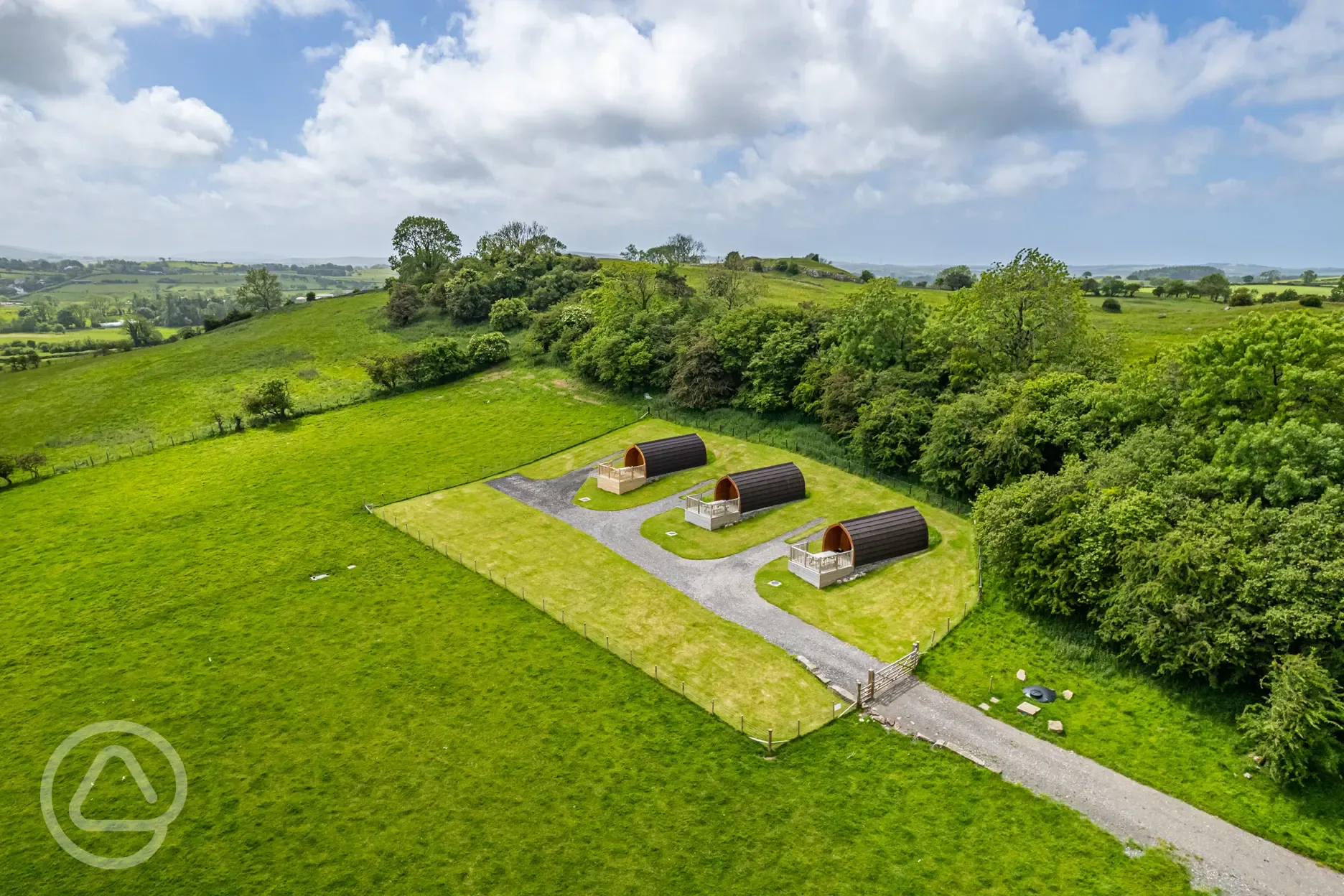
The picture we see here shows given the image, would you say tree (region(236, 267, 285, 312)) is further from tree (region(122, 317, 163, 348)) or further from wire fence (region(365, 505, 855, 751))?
wire fence (region(365, 505, 855, 751))

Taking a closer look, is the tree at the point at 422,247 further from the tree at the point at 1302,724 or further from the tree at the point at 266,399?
the tree at the point at 1302,724

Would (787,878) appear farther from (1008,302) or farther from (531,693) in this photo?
(1008,302)

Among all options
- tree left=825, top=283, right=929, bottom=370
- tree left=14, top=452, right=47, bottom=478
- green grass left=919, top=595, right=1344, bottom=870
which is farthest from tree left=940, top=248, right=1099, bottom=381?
tree left=14, top=452, right=47, bottom=478

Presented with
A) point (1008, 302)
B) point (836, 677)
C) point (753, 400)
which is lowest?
point (836, 677)

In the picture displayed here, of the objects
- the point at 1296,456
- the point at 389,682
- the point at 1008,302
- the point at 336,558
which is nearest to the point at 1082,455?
the point at 1296,456

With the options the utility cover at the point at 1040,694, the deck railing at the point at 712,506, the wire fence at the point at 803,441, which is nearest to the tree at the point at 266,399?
the wire fence at the point at 803,441

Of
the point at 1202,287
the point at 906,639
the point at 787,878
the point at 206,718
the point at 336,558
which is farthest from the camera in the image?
the point at 1202,287

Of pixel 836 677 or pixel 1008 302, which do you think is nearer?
pixel 836 677

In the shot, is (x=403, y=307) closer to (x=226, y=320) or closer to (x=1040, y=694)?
(x=226, y=320)
